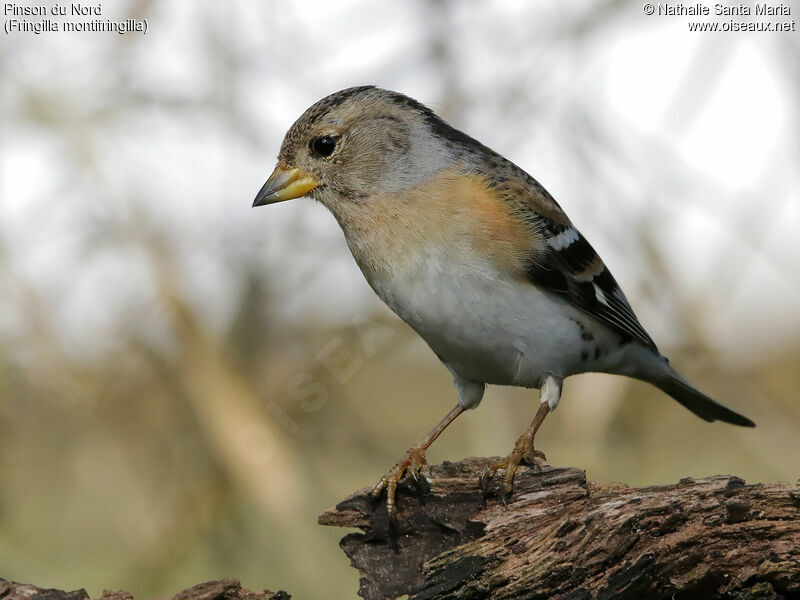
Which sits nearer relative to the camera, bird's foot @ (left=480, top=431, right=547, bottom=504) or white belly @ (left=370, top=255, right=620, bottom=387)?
bird's foot @ (left=480, top=431, right=547, bottom=504)

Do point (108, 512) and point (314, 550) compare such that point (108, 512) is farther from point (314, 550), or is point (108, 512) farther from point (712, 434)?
point (712, 434)

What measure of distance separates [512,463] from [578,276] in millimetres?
1018

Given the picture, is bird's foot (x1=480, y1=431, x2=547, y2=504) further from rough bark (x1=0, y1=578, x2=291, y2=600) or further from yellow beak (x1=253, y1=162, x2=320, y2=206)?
yellow beak (x1=253, y1=162, x2=320, y2=206)

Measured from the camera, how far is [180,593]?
112 inches

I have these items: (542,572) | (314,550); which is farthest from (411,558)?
(314,550)

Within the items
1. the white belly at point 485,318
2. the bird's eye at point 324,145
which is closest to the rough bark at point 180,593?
the white belly at point 485,318

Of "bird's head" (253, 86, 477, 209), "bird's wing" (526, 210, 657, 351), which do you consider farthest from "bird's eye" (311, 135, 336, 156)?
"bird's wing" (526, 210, 657, 351)

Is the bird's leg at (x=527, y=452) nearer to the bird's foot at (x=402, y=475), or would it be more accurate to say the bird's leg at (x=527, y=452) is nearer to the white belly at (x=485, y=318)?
the white belly at (x=485, y=318)

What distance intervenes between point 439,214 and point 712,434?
3.96 metres

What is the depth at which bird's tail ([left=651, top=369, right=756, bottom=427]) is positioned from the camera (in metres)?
4.47

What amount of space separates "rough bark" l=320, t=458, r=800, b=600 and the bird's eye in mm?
1809

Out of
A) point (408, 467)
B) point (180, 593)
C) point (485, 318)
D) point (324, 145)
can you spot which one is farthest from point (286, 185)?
point (180, 593)

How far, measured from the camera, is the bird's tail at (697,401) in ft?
14.7

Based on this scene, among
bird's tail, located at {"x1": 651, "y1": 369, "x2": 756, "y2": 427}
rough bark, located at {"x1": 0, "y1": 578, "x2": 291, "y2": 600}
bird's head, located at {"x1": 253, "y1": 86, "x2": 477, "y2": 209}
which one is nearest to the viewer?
rough bark, located at {"x1": 0, "y1": 578, "x2": 291, "y2": 600}
